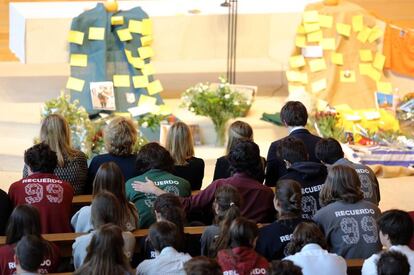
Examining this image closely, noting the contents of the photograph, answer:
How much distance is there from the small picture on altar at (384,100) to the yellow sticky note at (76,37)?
9.91 ft

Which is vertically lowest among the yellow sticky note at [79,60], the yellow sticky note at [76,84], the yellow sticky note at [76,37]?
the yellow sticky note at [76,84]

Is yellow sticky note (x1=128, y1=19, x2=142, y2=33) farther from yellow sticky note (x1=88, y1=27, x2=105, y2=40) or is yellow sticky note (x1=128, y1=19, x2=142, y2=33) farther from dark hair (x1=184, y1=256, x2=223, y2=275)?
dark hair (x1=184, y1=256, x2=223, y2=275)

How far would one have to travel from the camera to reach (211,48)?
9.70m

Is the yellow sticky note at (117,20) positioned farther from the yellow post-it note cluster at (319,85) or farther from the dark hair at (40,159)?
the dark hair at (40,159)

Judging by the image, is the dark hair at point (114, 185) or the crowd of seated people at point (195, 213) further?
the dark hair at point (114, 185)

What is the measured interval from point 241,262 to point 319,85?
546 centimetres

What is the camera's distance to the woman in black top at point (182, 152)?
20.7 feet

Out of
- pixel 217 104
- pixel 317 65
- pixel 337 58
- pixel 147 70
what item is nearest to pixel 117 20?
pixel 147 70

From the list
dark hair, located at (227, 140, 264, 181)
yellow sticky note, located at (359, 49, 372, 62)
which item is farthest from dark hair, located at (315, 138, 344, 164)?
yellow sticky note, located at (359, 49, 372, 62)

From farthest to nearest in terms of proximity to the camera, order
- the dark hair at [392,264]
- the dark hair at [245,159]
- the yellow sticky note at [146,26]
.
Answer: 1. the yellow sticky note at [146,26]
2. the dark hair at [245,159]
3. the dark hair at [392,264]

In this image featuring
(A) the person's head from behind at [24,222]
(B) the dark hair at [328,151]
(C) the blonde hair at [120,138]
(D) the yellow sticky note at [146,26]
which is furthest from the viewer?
(D) the yellow sticky note at [146,26]

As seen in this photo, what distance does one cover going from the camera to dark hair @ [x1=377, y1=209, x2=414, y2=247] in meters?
4.81

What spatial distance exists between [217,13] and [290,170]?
13.3 feet

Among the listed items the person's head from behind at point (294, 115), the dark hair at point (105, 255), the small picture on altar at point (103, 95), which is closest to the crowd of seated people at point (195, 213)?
the dark hair at point (105, 255)
